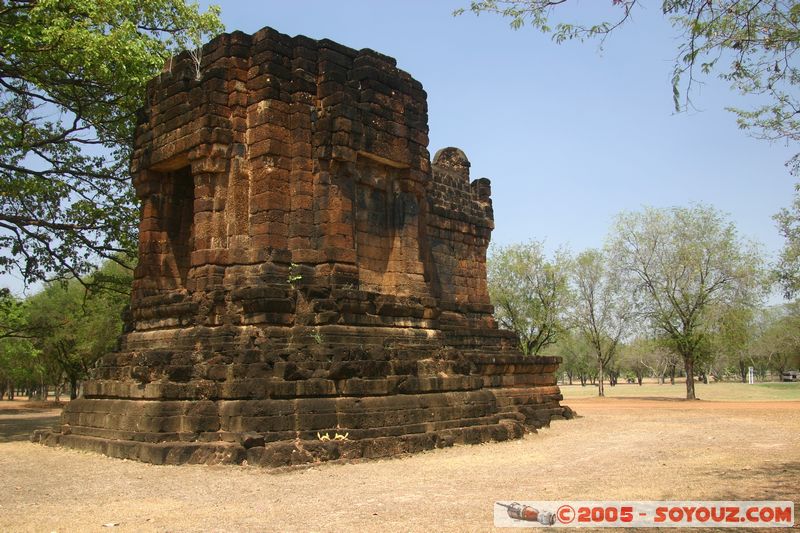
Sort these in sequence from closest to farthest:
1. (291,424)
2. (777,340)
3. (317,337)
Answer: (291,424) < (317,337) < (777,340)

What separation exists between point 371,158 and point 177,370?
5234 millimetres


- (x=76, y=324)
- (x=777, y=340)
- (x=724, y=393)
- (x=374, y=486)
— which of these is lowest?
(x=724, y=393)

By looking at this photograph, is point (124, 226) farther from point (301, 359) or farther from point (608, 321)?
point (608, 321)

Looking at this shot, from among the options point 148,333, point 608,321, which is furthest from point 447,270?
point 608,321

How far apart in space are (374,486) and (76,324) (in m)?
27.7

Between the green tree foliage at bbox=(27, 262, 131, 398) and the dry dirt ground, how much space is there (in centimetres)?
1967

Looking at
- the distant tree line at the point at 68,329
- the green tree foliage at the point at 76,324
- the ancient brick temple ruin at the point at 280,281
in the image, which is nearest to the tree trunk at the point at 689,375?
the ancient brick temple ruin at the point at 280,281

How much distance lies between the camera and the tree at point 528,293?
39219 mm

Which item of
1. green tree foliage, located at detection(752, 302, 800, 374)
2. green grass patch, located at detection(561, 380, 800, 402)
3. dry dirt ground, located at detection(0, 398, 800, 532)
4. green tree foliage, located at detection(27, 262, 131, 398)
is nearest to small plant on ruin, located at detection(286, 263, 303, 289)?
dry dirt ground, located at detection(0, 398, 800, 532)

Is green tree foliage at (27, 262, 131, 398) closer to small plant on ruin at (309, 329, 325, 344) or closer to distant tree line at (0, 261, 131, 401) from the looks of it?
distant tree line at (0, 261, 131, 401)

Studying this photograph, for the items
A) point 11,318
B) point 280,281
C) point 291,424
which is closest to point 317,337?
point 280,281

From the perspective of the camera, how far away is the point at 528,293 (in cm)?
3969

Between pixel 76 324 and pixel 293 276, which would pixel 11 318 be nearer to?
pixel 76 324

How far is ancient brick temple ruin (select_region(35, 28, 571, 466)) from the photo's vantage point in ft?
31.3
